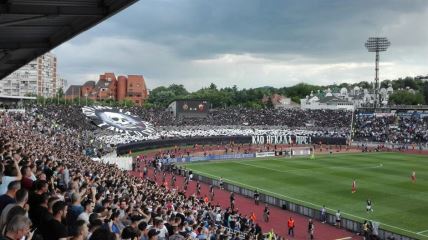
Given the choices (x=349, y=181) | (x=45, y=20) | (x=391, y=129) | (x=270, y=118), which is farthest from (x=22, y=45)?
(x=270, y=118)

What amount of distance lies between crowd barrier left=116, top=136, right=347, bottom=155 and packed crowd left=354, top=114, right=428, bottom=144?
5617 millimetres

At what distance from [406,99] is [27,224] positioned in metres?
155

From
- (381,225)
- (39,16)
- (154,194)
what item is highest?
(39,16)

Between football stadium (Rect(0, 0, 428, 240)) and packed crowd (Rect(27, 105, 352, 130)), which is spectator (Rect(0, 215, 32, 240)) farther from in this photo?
packed crowd (Rect(27, 105, 352, 130))

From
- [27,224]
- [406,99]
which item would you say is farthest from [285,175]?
[406,99]

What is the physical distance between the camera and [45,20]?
1258cm

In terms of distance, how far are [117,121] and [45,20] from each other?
54977mm

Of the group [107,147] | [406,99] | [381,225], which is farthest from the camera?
[406,99]

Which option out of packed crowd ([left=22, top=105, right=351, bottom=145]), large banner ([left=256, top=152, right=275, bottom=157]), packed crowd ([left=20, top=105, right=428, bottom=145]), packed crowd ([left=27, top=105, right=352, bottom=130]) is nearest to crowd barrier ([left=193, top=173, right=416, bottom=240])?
packed crowd ([left=22, top=105, right=351, bottom=145])

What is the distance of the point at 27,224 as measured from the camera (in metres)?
4.57

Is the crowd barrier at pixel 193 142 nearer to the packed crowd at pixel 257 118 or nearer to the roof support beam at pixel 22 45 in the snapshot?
the packed crowd at pixel 257 118

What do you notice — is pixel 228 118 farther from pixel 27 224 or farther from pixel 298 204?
pixel 27 224

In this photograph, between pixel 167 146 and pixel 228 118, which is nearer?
pixel 167 146

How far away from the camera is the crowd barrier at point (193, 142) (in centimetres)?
6076
